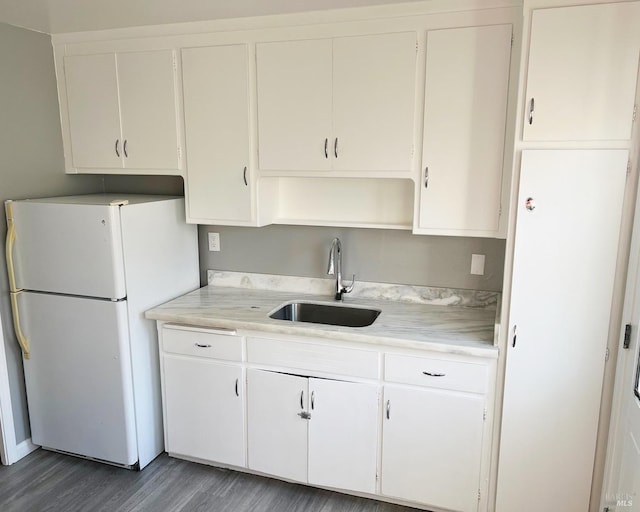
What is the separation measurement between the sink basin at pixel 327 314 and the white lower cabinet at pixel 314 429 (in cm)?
44

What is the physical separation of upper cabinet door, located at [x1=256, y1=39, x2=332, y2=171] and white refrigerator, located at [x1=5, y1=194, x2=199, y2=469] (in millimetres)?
737

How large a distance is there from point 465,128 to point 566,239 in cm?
67

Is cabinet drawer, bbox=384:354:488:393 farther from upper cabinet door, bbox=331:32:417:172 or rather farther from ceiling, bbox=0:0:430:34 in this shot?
ceiling, bbox=0:0:430:34

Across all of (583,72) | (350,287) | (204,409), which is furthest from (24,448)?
(583,72)

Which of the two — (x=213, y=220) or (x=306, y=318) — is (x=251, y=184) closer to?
(x=213, y=220)

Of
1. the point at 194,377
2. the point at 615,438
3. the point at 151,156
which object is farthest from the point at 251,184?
the point at 615,438

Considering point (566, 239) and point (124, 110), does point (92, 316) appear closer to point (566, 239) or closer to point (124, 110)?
point (124, 110)

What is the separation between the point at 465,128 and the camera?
7.53 ft

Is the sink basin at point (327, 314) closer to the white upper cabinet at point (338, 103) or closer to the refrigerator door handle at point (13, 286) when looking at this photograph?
the white upper cabinet at point (338, 103)

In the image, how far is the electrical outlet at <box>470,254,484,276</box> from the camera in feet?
8.74

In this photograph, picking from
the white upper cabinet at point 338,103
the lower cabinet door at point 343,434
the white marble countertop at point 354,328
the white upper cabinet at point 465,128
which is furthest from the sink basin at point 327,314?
the white upper cabinet at point 338,103

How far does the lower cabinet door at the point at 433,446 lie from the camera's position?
7.38 feet

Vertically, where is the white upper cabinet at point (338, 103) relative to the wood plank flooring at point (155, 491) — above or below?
above

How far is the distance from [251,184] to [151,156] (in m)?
0.60
